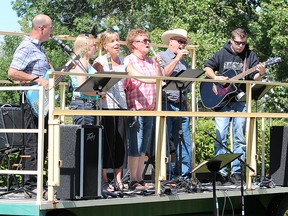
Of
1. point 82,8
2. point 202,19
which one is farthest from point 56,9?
point 202,19

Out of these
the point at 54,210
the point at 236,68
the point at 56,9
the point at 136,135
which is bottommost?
the point at 54,210

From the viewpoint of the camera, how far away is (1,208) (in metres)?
8.15

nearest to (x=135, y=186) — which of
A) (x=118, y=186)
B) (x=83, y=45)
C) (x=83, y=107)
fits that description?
(x=118, y=186)

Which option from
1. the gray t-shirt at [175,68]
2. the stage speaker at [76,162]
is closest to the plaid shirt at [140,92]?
the gray t-shirt at [175,68]

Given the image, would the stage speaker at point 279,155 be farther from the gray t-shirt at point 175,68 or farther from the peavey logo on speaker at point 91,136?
the peavey logo on speaker at point 91,136

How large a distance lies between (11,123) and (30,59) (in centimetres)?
79

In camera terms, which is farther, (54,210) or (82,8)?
(82,8)

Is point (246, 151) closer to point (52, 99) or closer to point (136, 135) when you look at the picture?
point (136, 135)

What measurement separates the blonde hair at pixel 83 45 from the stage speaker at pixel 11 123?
2.97ft

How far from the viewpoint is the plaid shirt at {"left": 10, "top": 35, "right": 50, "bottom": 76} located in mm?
8906

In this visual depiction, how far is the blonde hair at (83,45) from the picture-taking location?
9016 mm

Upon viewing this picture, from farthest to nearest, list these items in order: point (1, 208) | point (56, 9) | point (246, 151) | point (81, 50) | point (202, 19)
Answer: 1. point (56, 9)
2. point (202, 19)
3. point (246, 151)
4. point (81, 50)
5. point (1, 208)

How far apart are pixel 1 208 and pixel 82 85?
4.69ft

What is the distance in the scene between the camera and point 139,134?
9375 millimetres
